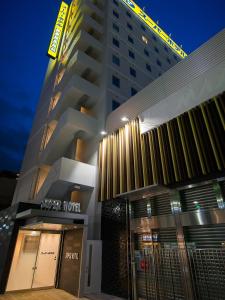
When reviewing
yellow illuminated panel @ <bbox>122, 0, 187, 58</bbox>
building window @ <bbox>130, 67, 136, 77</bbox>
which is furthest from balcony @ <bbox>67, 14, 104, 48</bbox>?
yellow illuminated panel @ <bbox>122, 0, 187, 58</bbox>

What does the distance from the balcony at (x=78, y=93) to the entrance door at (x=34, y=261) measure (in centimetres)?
1113

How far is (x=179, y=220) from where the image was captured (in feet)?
26.2

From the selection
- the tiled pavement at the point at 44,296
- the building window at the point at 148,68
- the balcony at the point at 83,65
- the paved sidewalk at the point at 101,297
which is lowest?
the paved sidewalk at the point at 101,297

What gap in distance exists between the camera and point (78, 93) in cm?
1634

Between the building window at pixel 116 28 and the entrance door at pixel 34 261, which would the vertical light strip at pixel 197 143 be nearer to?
the entrance door at pixel 34 261

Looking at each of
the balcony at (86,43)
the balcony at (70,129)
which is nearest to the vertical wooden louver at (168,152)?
the balcony at (70,129)

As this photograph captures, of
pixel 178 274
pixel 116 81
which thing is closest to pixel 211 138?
pixel 178 274

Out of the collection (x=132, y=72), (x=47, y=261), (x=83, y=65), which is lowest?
(x=47, y=261)

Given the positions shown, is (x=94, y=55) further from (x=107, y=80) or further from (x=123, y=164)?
(x=123, y=164)

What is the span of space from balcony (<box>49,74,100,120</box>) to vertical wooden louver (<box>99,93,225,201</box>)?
220 inches

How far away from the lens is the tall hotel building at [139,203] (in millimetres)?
7382

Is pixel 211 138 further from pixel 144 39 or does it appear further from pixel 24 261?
pixel 144 39

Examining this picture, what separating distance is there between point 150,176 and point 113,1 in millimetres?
26051

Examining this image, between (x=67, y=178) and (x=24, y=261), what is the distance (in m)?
4.89
